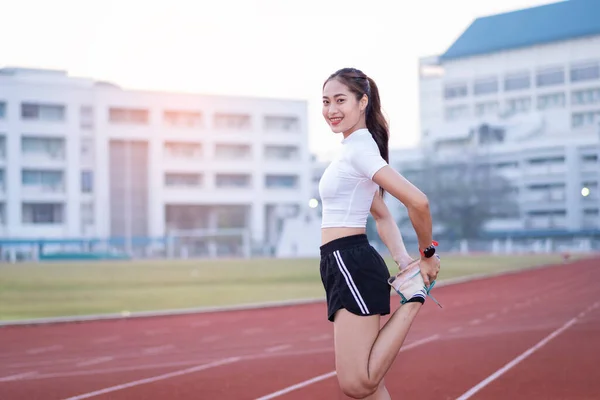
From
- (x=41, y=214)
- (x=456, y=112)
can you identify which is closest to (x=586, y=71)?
(x=456, y=112)

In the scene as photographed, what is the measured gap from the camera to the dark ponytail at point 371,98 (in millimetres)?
4758

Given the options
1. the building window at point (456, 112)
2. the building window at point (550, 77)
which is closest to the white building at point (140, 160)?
the building window at point (550, 77)

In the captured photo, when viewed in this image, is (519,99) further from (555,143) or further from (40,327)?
(40,327)

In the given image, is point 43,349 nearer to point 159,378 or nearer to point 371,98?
point 159,378

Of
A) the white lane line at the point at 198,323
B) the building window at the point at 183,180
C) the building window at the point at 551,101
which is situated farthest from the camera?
the building window at the point at 551,101

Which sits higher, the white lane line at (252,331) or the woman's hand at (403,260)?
the woman's hand at (403,260)

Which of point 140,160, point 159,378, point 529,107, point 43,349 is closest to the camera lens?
point 159,378

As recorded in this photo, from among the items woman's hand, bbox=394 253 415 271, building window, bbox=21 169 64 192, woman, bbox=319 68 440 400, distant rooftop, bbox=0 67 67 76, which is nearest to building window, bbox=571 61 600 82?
distant rooftop, bbox=0 67 67 76

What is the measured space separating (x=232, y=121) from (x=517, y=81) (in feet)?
119

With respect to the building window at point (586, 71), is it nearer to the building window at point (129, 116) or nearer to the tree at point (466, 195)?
the tree at point (466, 195)

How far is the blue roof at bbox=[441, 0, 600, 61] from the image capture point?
345 ft

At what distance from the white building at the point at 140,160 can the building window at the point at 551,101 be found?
29653 mm

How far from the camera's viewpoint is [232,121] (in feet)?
288

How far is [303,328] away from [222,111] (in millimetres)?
71556
